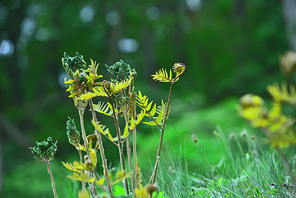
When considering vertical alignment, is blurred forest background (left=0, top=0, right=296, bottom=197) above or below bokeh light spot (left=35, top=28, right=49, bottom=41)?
below

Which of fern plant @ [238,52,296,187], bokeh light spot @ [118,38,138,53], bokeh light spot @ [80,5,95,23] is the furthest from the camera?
bokeh light spot @ [118,38,138,53]

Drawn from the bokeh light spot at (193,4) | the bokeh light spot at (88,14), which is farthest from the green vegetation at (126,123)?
the bokeh light spot at (193,4)

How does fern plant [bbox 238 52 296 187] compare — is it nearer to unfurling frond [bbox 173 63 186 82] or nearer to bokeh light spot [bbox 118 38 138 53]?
unfurling frond [bbox 173 63 186 82]

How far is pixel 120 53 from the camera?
7430mm

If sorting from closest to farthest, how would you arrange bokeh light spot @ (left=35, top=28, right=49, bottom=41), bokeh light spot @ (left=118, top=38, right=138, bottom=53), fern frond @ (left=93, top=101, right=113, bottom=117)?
fern frond @ (left=93, top=101, right=113, bottom=117), bokeh light spot @ (left=35, top=28, right=49, bottom=41), bokeh light spot @ (left=118, top=38, right=138, bottom=53)

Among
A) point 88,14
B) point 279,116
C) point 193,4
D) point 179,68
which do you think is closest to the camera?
point 279,116

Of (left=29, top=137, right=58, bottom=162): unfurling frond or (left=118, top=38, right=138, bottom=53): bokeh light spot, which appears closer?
(left=29, top=137, right=58, bottom=162): unfurling frond

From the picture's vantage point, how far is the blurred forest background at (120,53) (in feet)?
19.0

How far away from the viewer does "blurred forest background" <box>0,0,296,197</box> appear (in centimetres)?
578

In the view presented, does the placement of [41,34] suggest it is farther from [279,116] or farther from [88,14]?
[279,116]

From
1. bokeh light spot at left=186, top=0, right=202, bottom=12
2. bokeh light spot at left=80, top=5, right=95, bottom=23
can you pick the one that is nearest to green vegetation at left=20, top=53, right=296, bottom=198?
bokeh light spot at left=80, top=5, right=95, bottom=23

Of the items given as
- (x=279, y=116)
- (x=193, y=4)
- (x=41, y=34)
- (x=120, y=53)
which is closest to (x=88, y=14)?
(x=41, y=34)

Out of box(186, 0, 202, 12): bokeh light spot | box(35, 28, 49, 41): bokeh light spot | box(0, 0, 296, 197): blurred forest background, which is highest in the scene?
box(186, 0, 202, 12): bokeh light spot

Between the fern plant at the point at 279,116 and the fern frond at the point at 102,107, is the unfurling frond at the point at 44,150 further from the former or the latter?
the fern plant at the point at 279,116
